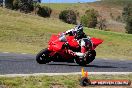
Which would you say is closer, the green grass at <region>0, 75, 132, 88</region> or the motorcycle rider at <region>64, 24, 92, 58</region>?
the green grass at <region>0, 75, 132, 88</region>

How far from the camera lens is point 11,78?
1058cm

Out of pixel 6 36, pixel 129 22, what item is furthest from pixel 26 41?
pixel 129 22

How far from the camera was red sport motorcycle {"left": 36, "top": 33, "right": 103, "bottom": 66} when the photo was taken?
52.2ft

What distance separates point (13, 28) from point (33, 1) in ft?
210

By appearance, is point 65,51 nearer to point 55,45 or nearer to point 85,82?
point 55,45

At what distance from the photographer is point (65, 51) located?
16109 mm

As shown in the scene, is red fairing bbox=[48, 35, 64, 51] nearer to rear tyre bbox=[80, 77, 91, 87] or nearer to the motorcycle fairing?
the motorcycle fairing

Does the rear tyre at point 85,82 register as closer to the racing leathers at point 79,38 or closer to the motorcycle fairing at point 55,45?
the motorcycle fairing at point 55,45

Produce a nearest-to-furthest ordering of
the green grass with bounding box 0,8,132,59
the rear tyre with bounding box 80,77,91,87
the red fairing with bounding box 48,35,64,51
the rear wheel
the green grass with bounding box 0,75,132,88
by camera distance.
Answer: the green grass with bounding box 0,75,132,88, the rear tyre with bounding box 80,77,91,87, the red fairing with bounding box 48,35,64,51, the rear wheel, the green grass with bounding box 0,8,132,59

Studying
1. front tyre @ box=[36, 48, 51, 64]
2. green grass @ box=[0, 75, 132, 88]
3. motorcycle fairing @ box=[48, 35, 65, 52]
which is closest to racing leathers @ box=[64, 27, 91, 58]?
motorcycle fairing @ box=[48, 35, 65, 52]

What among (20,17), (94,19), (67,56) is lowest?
(94,19)

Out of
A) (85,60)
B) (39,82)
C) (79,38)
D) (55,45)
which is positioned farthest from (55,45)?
(39,82)

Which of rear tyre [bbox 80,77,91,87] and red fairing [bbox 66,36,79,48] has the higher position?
rear tyre [bbox 80,77,91,87]

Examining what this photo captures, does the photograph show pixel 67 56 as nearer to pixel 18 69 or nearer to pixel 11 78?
pixel 18 69
